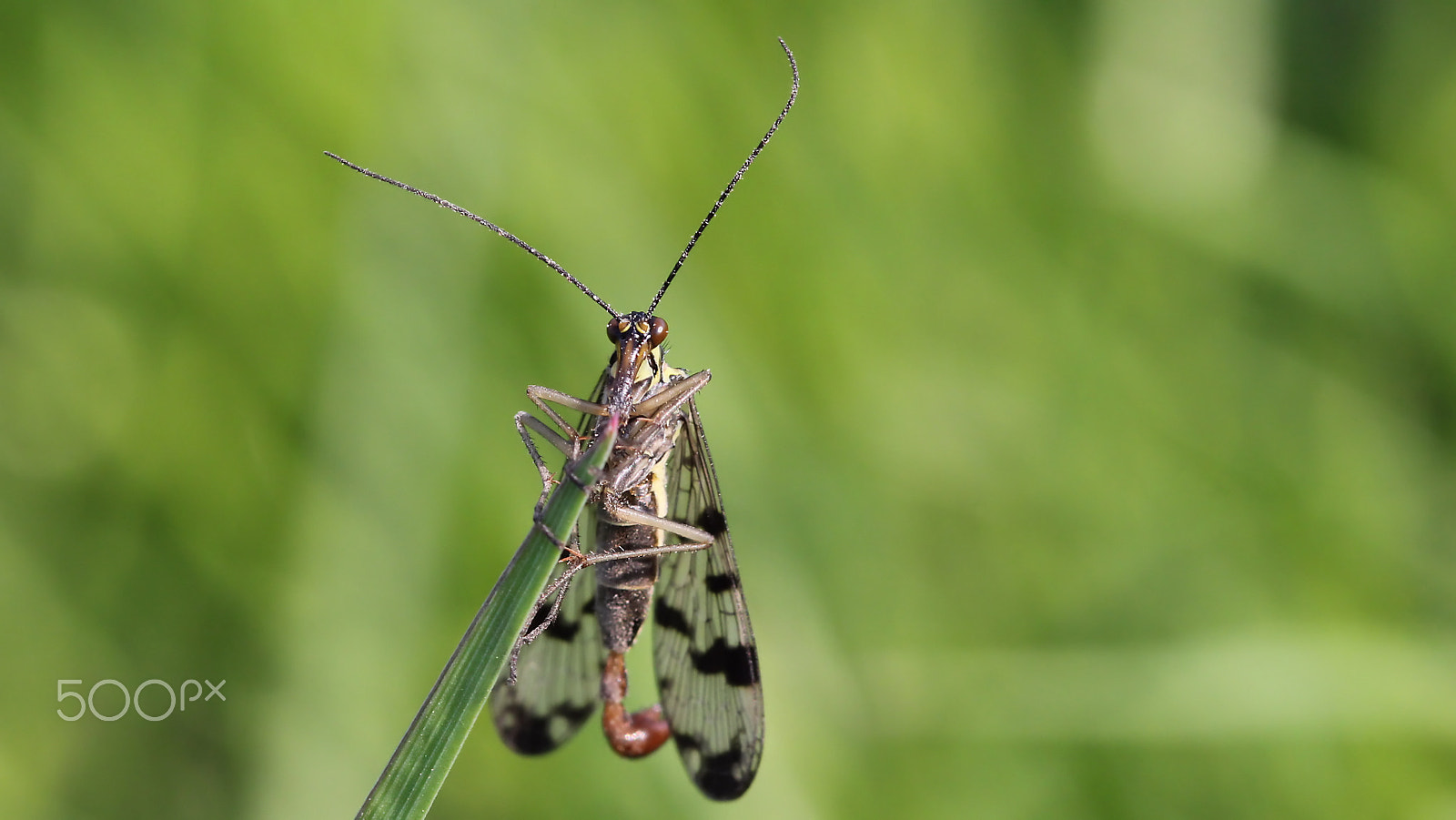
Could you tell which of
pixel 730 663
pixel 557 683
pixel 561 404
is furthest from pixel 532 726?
pixel 561 404

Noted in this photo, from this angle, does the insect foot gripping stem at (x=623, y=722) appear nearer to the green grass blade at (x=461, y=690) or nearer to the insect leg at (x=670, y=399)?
the insect leg at (x=670, y=399)

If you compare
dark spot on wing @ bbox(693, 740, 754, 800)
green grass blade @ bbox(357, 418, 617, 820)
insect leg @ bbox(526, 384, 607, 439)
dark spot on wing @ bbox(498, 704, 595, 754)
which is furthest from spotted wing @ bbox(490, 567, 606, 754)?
green grass blade @ bbox(357, 418, 617, 820)

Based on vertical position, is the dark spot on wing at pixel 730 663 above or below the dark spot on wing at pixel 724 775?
above

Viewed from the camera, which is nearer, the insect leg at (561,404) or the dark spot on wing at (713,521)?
the insect leg at (561,404)

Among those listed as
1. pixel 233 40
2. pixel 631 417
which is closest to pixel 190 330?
pixel 233 40

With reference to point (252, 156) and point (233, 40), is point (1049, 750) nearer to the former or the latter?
point (252, 156)

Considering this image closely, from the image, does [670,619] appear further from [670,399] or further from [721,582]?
[670,399]
